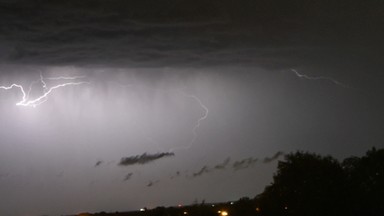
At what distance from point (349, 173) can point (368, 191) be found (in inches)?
213

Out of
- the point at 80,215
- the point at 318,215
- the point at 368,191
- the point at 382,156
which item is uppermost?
the point at 80,215

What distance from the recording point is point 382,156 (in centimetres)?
7194

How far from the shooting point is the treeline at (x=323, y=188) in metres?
56.4

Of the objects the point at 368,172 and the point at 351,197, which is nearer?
the point at 351,197

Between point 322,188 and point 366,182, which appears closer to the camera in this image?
point 322,188

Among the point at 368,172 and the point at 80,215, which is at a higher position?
the point at 80,215

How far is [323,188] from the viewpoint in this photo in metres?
57.7

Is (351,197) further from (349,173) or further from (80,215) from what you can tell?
(80,215)

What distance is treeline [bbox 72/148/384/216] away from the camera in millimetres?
56406

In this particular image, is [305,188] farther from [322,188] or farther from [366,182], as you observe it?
[366,182]

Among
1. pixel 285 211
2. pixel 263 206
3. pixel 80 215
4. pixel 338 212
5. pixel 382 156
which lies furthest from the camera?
pixel 80 215

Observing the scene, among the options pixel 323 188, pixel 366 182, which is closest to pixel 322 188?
pixel 323 188

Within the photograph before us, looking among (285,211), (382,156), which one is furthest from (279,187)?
(382,156)

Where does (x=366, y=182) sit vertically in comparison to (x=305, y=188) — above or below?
above
